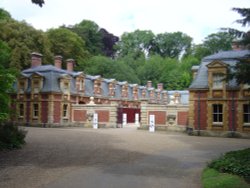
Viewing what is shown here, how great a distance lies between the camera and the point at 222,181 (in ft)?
29.6

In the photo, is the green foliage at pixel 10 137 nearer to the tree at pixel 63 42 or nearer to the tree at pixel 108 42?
the tree at pixel 63 42

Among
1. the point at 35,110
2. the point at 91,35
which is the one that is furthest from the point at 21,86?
the point at 91,35

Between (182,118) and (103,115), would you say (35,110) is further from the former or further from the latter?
(182,118)

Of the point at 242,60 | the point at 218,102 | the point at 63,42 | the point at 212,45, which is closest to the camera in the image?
the point at 242,60

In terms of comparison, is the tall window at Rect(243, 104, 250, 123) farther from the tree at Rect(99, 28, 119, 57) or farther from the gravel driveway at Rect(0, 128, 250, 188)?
the tree at Rect(99, 28, 119, 57)

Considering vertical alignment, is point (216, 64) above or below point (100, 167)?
above

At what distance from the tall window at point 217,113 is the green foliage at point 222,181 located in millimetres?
19396

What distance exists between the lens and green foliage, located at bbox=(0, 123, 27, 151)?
16606 mm

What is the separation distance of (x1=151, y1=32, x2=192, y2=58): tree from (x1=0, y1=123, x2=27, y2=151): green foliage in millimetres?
79482

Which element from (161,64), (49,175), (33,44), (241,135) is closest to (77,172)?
(49,175)

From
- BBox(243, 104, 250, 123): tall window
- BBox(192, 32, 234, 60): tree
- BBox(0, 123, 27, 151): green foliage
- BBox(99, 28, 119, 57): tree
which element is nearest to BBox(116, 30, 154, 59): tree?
BBox(99, 28, 119, 57): tree

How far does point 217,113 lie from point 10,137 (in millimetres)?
17507

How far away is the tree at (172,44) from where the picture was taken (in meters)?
94.4

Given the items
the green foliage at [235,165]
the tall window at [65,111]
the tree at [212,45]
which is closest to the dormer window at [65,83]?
the tall window at [65,111]
